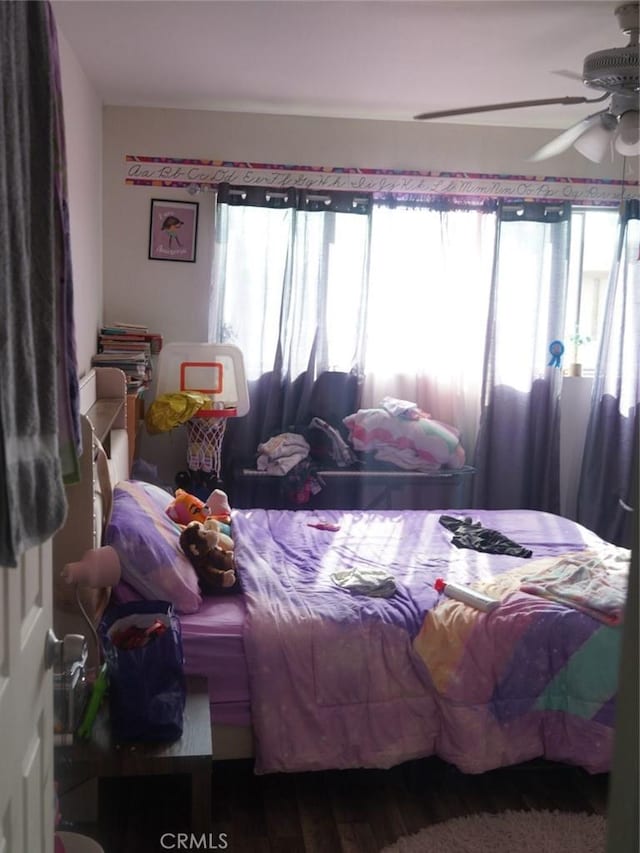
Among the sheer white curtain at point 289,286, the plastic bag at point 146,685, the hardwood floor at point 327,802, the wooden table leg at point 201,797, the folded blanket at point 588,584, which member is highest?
the sheer white curtain at point 289,286

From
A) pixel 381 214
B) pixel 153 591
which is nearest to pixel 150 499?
pixel 153 591

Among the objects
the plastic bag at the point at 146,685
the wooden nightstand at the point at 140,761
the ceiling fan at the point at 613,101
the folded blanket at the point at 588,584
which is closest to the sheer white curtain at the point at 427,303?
the ceiling fan at the point at 613,101

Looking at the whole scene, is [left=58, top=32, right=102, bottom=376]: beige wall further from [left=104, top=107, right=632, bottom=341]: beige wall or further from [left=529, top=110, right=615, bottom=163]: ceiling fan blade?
[left=529, top=110, right=615, bottom=163]: ceiling fan blade

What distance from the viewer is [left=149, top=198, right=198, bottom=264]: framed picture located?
186 inches

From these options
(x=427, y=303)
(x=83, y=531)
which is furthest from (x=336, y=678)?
(x=427, y=303)

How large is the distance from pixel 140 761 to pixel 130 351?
9.27 ft

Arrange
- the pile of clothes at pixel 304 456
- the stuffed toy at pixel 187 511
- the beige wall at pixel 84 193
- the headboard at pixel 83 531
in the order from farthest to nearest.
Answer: the pile of clothes at pixel 304 456
the beige wall at pixel 84 193
the stuffed toy at pixel 187 511
the headboard at pixel 83 531

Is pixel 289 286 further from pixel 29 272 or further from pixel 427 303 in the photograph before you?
pixel 29 272

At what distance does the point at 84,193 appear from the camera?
4012mm

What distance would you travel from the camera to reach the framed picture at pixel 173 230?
4723 mm

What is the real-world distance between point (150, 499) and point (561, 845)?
1.75m

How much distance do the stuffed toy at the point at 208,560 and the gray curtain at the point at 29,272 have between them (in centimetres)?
164

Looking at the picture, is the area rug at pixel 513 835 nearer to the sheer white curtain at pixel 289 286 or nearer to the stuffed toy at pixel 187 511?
the stuffed toy at pixel 187 511

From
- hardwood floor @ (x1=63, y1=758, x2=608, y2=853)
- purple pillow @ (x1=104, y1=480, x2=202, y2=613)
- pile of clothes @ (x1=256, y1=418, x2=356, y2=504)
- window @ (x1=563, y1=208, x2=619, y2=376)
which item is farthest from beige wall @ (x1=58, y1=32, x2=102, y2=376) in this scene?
window @ (x1=563, y1=208, x2=619, y2=376)
